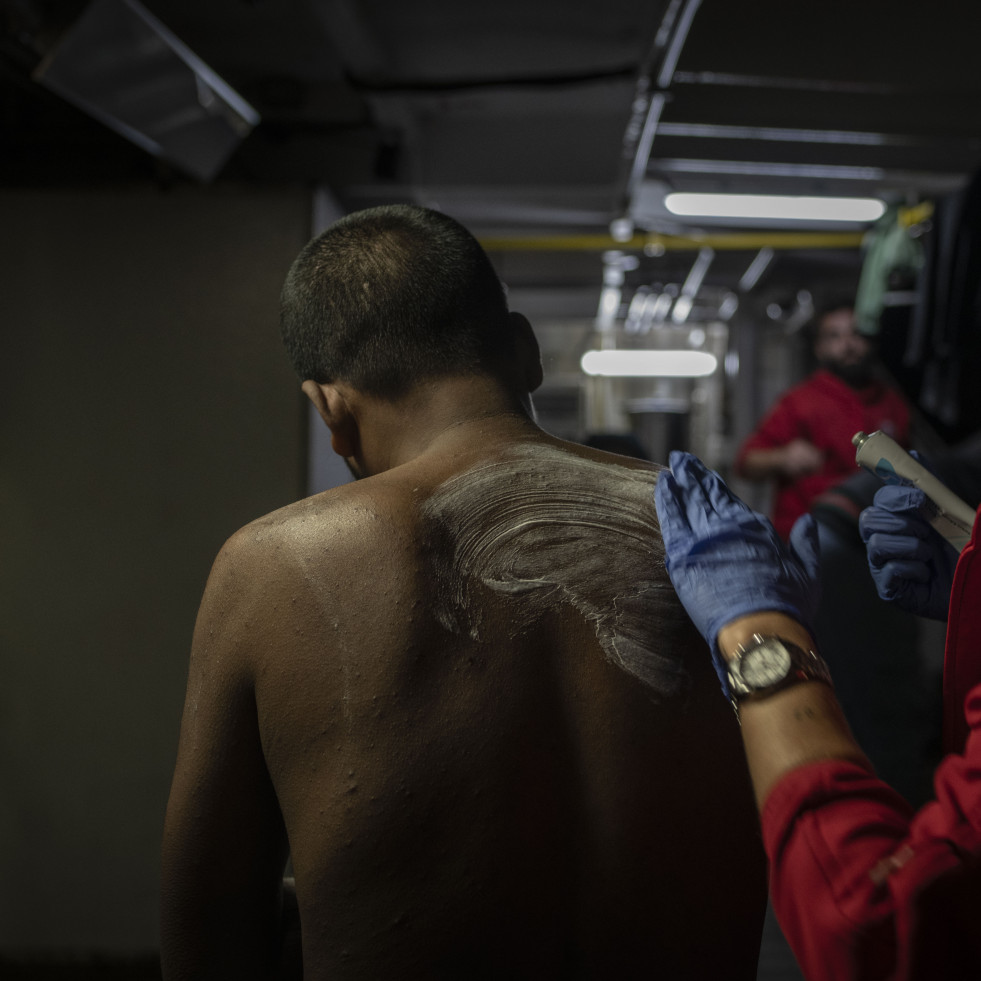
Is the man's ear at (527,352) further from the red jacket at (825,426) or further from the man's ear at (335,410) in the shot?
the red jacket at (825,426)

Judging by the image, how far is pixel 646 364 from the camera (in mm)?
1894

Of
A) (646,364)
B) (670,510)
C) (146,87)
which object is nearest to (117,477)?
(146,87)

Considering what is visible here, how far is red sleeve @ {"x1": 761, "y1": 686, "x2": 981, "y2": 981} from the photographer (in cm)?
52

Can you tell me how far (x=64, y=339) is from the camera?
71.0 inches

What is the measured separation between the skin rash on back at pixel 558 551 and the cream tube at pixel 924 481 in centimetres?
27

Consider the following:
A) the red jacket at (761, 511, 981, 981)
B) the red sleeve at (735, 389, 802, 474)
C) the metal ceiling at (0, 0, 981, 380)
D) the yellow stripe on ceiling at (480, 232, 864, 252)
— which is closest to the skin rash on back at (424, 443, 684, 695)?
the red jacket at (761, 511, 981, 981)

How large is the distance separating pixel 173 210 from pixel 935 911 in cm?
175

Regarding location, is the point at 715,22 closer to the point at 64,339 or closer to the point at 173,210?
the point at 173,210

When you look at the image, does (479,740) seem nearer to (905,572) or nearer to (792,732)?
(792,732)

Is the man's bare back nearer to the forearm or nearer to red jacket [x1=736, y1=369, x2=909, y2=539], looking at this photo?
the forearm

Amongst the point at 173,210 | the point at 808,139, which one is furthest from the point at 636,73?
the point at 173,210

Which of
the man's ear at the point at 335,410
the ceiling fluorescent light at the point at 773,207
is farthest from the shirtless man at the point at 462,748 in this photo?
the ceiling fluorescent light at the point at 773,207

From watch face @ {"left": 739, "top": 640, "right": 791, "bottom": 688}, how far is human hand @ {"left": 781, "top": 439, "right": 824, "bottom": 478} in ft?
4.02

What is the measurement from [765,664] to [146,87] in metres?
1.95
